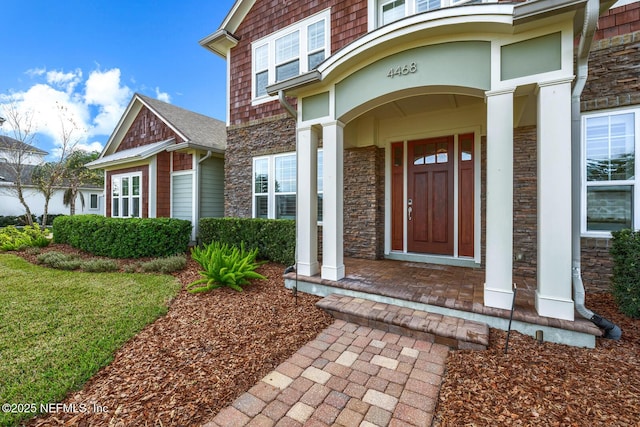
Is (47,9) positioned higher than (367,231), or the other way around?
(47,9)

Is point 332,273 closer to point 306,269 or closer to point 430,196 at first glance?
point 306,269

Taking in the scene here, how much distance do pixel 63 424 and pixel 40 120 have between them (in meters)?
16.2

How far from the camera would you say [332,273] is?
421 cm

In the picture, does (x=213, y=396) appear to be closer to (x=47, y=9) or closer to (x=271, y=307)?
(x=271, y=307)

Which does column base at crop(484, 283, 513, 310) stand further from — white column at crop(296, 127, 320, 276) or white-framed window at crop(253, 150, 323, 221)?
white-framed window at crop(253, 150, 323, 221)

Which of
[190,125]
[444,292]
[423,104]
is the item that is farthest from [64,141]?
[444,292]

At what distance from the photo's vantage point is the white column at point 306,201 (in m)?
4.48

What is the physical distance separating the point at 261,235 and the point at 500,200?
15.4 ft

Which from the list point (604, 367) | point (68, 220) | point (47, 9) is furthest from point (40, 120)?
point (604, 367)

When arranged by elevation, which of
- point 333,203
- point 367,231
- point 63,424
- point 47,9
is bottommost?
point 63,424

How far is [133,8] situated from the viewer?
1284 centimetres

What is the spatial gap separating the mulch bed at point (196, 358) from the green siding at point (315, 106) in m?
2.88

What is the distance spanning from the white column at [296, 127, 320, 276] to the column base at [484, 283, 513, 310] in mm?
2431

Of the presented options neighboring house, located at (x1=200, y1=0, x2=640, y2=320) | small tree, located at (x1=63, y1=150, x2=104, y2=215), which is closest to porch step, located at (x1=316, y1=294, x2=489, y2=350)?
neighboring house, located at (x1=200, y1=0, x2=640, y2=320)
